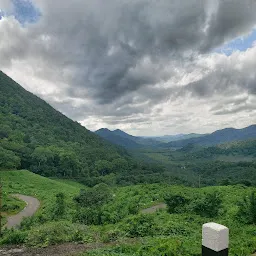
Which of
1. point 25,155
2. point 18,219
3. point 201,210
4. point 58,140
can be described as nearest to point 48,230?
point 201,210

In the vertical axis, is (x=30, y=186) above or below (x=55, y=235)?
below

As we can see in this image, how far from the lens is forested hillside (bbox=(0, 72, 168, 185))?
103250 millimetres

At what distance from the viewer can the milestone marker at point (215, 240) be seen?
412 centimetres

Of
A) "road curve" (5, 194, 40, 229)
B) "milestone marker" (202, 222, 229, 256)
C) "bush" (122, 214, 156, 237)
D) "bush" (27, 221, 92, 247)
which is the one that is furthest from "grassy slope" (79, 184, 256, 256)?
"road curve" (5, 194, 40, 229)

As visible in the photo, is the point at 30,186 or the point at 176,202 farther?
the point at 30,186

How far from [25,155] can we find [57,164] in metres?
12.5

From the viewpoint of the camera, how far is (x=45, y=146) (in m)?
127

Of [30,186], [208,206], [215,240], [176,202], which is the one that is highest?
[215,240]

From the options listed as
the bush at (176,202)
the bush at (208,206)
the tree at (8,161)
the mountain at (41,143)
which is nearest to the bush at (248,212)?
the bush at (208,206)

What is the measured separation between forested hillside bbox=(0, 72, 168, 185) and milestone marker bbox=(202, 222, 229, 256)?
87.3m

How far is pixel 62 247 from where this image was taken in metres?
11.1

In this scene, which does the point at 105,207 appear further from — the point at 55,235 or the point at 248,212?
the point at 55,235

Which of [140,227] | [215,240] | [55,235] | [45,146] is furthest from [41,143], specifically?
[215,240]

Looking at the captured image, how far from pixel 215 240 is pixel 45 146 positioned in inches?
5064
